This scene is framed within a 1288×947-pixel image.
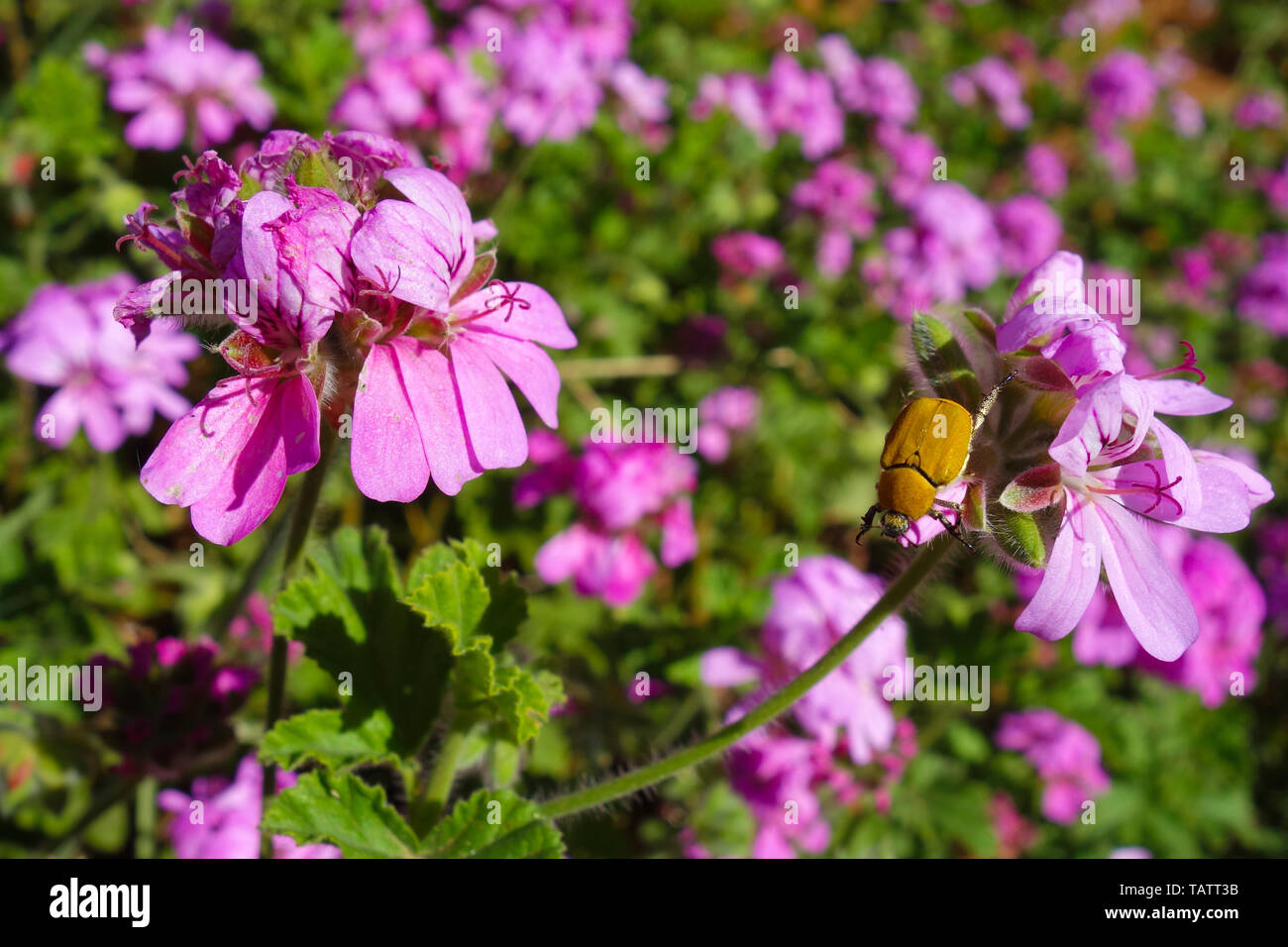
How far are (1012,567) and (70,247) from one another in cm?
375

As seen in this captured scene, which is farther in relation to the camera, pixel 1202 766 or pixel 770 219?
pixel 770 219

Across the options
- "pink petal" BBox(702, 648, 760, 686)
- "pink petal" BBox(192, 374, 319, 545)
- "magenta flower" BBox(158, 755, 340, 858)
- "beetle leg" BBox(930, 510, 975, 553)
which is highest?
"pink petal" BBox(192, 374, 319, 545)

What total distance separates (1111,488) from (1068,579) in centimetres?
20

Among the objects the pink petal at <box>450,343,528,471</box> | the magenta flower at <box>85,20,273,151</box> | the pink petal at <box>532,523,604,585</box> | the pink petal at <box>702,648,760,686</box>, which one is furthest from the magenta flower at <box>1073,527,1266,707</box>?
the magenta flower at <box>85,20,273,151</box>

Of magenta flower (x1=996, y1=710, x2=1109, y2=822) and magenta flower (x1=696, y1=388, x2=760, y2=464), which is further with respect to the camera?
magenta flower (x1=696, y1=388, x2=760, y2=464)

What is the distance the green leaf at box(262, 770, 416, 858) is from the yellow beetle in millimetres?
1085

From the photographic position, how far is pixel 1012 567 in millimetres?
1662

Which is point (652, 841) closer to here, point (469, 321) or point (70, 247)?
point (469, 321)

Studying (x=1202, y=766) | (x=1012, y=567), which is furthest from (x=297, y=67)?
(x=1202, y=766)

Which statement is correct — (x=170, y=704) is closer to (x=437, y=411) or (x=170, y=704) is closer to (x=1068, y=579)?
(x=437, y=411)

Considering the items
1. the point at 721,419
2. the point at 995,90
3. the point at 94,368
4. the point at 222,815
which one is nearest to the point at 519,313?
the point at 222,815

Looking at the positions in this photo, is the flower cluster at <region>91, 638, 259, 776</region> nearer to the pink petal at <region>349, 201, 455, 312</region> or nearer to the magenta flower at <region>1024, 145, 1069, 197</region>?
the pink petal at <region>349, 201, 455, 312</region>

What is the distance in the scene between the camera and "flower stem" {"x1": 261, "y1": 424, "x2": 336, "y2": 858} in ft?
5.44

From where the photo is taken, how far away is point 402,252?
4.67 ft
